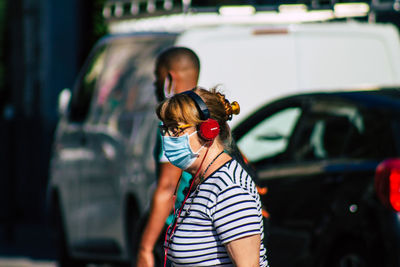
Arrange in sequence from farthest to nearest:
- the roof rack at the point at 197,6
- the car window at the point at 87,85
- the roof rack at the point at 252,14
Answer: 1. the roof rack at the point at 197,6
2. the roof rack at the point at 252,14
3. the car window at the point at 87,85

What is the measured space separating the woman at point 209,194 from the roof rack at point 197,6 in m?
6.06

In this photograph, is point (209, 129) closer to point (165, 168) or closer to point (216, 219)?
point (216, 219)

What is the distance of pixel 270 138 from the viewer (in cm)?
681

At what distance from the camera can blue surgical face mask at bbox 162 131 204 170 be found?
353 centimetres

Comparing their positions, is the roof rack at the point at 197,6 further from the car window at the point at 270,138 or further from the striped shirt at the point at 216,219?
the striped shirt at the point at 216,219

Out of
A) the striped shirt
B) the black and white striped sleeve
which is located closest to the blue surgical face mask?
the striped shirt

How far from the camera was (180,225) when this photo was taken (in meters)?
3.55

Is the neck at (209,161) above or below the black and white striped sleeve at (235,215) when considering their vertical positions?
above

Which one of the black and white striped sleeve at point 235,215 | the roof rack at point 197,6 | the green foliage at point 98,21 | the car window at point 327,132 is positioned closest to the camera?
the black and white striped sleeve at point 235,215

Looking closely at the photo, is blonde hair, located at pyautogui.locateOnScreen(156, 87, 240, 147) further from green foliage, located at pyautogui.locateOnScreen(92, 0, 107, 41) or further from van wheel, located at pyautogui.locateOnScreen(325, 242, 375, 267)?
green foliage, located at pyautogui.locateOnScreen(92, 0, 107, 41)

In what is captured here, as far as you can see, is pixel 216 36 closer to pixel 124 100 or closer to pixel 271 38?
pixel 271 38

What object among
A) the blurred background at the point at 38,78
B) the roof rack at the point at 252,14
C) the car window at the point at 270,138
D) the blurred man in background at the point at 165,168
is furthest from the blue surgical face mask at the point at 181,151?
the blurred background at the point at 38,78

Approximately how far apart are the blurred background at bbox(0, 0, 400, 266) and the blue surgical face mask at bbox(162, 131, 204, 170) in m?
11.1

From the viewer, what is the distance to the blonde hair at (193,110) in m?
3.50
